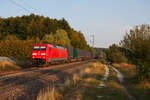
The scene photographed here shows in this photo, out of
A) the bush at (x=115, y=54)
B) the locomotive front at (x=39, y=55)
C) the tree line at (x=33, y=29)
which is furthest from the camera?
the tree line at (x=33, y=29)

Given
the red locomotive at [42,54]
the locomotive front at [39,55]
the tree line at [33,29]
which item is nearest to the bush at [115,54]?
the tree line at [33,29]

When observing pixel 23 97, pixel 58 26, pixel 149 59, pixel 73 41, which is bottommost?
pixel 23 97

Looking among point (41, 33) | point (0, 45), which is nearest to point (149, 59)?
point (0, 45)

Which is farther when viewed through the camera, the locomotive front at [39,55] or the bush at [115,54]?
the bush at [115,54]

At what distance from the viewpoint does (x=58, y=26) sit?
79125 millimetres

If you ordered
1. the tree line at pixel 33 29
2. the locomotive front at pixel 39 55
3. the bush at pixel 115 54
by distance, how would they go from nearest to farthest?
the locomotive front at pixel 39 55
the bush at pixel 115 54
the tree line at pixel 33 29

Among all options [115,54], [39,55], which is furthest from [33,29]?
[39,55]

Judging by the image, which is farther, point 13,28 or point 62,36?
point 13,28

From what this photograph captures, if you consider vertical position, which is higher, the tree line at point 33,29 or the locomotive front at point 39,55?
the tree line at point 33,29

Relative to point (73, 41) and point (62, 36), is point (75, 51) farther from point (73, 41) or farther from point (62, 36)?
point (73, 41)

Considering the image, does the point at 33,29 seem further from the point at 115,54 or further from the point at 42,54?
the point at 42,54

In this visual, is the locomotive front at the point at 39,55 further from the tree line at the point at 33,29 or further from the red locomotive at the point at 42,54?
the tree line at the point at 33,29

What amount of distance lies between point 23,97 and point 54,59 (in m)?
20.5

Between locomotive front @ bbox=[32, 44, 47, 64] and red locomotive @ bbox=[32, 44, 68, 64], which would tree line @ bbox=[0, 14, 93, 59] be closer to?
red locomotive @ bbox=[32, 44, 68, 64]
